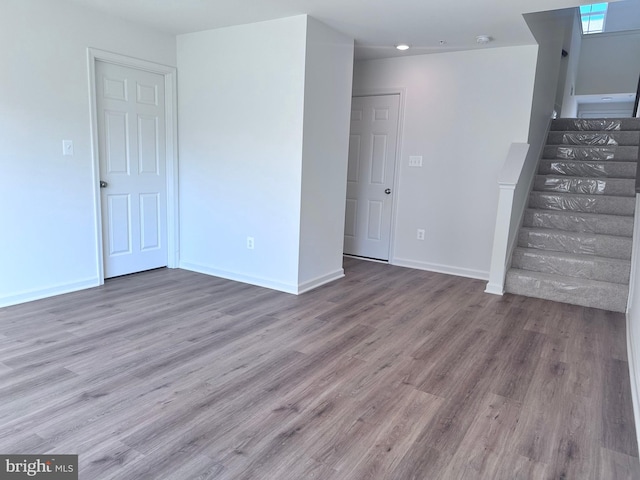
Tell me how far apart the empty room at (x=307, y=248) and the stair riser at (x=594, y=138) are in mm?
59

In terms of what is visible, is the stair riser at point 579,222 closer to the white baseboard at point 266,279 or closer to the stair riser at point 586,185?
the stair riser at point 586,185

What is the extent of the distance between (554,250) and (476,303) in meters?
1.22

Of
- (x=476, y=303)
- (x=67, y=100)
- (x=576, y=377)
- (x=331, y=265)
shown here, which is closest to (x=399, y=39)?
(x=331, y=265)

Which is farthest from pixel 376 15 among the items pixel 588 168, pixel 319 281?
pixel 588 168

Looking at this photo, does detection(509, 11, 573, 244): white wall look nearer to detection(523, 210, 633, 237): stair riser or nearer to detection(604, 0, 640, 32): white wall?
detection(523, 210, 633, 237): stair riser

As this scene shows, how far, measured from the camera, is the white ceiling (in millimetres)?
3162

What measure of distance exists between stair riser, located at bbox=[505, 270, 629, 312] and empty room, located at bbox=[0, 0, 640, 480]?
0.06 feet

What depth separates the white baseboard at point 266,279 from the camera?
3.97m

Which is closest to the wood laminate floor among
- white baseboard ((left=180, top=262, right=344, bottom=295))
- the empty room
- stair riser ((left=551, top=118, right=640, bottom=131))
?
the empty room

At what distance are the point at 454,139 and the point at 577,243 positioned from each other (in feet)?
5.30

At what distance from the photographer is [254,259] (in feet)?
13.6

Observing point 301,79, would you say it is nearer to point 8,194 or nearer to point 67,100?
point 67,100

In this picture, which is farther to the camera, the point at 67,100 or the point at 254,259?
the point at 254,259

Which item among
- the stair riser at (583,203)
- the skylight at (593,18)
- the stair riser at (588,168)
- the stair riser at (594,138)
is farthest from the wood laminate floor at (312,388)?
the skylight at (593,18)
